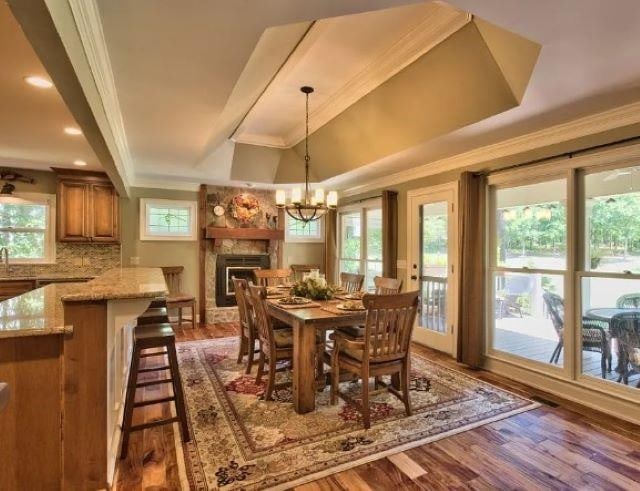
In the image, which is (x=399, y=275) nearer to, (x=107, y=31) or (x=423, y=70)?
(x=423, y=70)

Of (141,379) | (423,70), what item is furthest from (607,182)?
(141,379)

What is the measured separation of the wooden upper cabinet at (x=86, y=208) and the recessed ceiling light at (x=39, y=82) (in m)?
3.17

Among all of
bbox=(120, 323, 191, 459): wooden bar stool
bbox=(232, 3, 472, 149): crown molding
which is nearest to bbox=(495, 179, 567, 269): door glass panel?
bbox=(232, 3, 472, 149): crown molding

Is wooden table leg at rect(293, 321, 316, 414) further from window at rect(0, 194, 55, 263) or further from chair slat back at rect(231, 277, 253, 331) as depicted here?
window at rect(0, 194, 55, 263)

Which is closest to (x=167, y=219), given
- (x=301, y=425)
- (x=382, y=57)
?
(x=382, y=57)

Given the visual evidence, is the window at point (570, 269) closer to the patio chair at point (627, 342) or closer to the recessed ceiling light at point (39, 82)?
the patio chair at point (627, 342)

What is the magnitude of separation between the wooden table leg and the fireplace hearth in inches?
146

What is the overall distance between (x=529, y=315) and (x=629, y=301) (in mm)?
914

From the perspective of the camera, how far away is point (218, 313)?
6.20m

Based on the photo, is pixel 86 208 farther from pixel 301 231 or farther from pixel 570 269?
pixel 570 269

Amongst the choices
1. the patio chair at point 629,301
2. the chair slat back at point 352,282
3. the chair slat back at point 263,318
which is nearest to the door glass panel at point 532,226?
the patio chair at point 629,301

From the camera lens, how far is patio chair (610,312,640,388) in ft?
9.27

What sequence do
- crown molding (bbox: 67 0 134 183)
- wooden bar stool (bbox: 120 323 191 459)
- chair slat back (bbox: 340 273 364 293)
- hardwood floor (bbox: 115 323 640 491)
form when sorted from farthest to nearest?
chair slat back (bbox: 340 273 364 293) → wooden bar stool (bbox: 120 323 191 459) → hardwood floor (bbox: 115 323 640 491) → crown molding (bbox: 67 0 134 183)

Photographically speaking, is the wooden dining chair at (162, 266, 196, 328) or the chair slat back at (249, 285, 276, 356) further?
the wooden dining chair at (162, 266, 196, 328)
